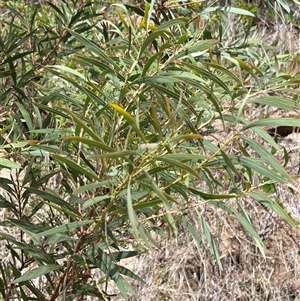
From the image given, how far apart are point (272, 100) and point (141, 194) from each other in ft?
0.70

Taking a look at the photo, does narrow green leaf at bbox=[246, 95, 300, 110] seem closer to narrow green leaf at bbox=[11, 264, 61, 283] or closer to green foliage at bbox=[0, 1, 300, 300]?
green foliage at bbox=[0, 1, 300, 300]

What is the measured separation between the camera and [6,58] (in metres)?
1.03

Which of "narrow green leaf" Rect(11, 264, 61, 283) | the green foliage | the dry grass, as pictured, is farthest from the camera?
the dry grass

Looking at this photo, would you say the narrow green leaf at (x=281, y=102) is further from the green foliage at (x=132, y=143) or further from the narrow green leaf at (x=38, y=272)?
the narrow green leaf at (x=38, y=272)

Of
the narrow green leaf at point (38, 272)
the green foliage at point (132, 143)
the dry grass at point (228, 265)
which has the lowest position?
the dry grass at point (228, 265)

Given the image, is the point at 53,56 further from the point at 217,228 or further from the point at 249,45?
the point at 217,228

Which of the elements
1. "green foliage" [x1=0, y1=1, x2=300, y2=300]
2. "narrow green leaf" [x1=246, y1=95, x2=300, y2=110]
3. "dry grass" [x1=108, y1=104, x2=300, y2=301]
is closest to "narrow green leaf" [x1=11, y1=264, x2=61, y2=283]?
"green foliage" [x1=0, y1=1, x2=300, y2=300]

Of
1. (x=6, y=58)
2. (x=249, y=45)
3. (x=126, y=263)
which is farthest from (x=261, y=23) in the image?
(x=6, y=58)

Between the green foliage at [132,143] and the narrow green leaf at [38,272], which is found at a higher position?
the green foliage at [132,143]

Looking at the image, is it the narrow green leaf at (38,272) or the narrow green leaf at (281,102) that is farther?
the narrow green leaf at (38,272)

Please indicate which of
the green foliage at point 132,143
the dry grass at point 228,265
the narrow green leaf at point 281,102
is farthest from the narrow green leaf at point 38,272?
the dry grass at point 228,265

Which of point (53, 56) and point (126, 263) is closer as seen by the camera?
point (53, 56)

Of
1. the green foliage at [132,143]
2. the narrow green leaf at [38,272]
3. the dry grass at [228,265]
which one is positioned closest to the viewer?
the green foliage at [132,143]

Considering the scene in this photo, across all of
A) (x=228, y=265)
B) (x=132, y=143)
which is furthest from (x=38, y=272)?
(x=228, y=265)
